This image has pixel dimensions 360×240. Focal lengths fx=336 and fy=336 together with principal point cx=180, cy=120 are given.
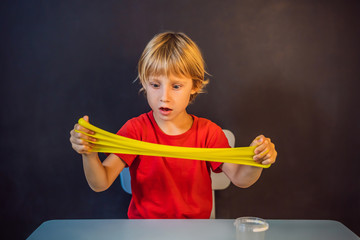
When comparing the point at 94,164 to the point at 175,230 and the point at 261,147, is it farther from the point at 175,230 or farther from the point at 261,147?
the point at 261,147

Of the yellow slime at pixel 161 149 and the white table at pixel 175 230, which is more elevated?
the yellow slime at pixel 161 149

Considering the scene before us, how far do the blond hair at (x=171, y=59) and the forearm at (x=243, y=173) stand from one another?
0.41 meters

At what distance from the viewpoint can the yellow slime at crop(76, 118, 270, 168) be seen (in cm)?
109

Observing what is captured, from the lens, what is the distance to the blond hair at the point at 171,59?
1340mm

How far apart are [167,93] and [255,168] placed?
17.5 inches

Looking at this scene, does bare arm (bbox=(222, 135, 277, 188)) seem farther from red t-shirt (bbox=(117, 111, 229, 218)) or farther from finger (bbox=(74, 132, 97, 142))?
finger (bbox=(74, 132, 97, 142))

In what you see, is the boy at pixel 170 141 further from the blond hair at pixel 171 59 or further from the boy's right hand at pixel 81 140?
the boy's right hand at pixel 81 140

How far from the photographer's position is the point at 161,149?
1.10 meters

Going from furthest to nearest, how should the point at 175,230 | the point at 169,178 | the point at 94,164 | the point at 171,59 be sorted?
the point at 169,178 < the point at 171,59 < the point at 94,164 < the point at 175,230

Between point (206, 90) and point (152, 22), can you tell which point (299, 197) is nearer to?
point (206, 90)

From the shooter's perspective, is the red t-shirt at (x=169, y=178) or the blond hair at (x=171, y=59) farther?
the red t-shirt at (x=169, y=178)

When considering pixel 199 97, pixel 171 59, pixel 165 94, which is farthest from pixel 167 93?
pixel 199 97

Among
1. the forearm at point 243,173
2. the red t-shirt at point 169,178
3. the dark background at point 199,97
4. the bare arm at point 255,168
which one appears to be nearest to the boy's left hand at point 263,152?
the bare arm at point 255,168

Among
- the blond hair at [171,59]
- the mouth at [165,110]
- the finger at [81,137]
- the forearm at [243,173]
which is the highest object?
the blond hair at [171,59]
